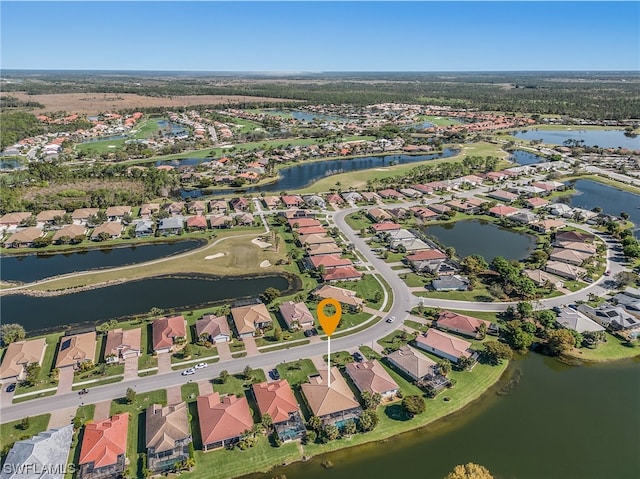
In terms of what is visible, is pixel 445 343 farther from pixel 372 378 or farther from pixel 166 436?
pixel 166 436

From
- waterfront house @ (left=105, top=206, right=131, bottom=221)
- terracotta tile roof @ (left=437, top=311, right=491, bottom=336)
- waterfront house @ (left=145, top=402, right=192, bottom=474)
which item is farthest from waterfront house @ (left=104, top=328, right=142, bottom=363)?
waterfront house @ (left=105, top=206, right=131, bottom=221)

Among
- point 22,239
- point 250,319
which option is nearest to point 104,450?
point 250,319

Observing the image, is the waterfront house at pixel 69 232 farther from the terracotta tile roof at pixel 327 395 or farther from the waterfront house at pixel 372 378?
the waterfront house at pixel 372 378

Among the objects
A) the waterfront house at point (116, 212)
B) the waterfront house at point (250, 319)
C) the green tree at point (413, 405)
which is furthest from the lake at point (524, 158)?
the waterfront house at point (116, 212)

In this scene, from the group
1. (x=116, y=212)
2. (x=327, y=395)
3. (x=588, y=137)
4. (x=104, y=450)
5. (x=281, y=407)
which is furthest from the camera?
(x=588, y=137)

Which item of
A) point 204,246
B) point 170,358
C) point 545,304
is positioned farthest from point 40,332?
point 545,304

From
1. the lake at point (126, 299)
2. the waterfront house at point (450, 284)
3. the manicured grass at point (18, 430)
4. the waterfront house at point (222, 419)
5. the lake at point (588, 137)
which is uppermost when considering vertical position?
the lake at point (588, 137)

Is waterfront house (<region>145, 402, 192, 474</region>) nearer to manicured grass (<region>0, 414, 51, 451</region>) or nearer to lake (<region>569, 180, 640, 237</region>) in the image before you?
manicured grass (<region>0, 414, 51, 451</region>)
